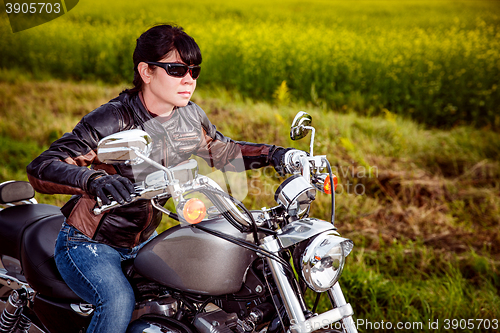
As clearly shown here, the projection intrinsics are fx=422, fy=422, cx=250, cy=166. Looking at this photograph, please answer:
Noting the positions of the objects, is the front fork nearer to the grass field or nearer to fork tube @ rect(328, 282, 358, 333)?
fork tube @ rect(328, 282, 358, 333)

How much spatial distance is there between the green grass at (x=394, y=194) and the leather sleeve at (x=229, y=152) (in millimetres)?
1414

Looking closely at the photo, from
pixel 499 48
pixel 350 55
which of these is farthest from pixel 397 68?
pixel 499 48

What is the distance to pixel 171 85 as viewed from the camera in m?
1.80

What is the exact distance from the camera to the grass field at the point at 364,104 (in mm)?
3355

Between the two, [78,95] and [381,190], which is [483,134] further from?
[78,95]

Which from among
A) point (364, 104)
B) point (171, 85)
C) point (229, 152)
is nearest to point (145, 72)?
point (171, 85)

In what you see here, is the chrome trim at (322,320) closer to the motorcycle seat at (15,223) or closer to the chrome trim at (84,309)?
the chrome trim at (84,309)

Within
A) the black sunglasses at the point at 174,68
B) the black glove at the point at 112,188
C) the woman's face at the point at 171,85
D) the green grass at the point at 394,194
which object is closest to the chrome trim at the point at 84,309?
the black glove at the point at 112,188

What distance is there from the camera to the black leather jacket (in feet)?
5.19

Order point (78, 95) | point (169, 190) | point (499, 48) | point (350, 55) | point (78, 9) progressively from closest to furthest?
point (169, 190) < point (499, 48) < point (350, 55) < point (78, 95) < point (78, 9)

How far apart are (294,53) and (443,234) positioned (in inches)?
167

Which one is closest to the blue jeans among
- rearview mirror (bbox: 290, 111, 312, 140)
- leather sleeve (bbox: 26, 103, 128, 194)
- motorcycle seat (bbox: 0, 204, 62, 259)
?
leather sleeve (bbox: 26, 103, 128, 194)

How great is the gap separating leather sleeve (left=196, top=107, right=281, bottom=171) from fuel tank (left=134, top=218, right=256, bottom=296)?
43 cm

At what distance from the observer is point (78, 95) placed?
7.52 meters
